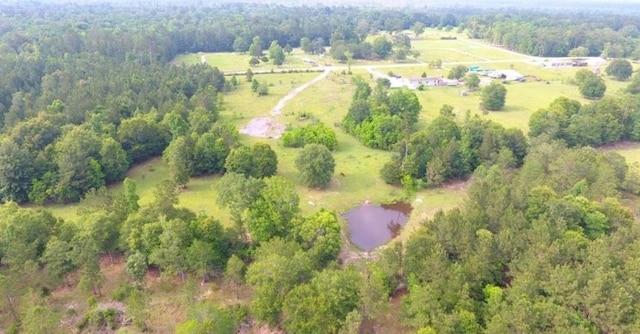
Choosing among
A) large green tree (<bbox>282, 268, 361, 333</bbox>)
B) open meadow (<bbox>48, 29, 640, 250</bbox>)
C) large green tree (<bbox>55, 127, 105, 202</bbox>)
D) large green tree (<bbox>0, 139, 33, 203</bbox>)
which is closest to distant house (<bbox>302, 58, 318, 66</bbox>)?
open meadow (<bbox>48, 29, 640, 250</bbox>)

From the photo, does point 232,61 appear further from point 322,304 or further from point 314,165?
point 322,304

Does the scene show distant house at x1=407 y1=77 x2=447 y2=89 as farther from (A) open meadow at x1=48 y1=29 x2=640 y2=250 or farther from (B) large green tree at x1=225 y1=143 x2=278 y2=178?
(B) large green tree at x1=225 y1=143 x2=278 y2=178

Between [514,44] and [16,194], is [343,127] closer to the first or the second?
[16,194]

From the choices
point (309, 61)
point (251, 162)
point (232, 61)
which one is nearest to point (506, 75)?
point (309, 61)

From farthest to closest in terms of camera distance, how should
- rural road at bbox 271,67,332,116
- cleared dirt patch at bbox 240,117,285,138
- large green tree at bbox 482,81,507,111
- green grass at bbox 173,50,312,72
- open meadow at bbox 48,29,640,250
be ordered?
1. green grass at bbox 173,50,312,72
2. rural road at bbox 271,67,332,116
3. large green tree at bbox 482,81,507,111
4. cleared dirt patch at bbox 240,117,285,138
5. open meadow at bbox 48,29,640,250

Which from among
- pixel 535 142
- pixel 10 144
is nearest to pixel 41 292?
pixel 10 144

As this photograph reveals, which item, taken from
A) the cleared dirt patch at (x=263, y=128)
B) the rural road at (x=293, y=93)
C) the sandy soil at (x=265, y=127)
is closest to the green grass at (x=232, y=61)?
the rural road at (x=293, y=93)
